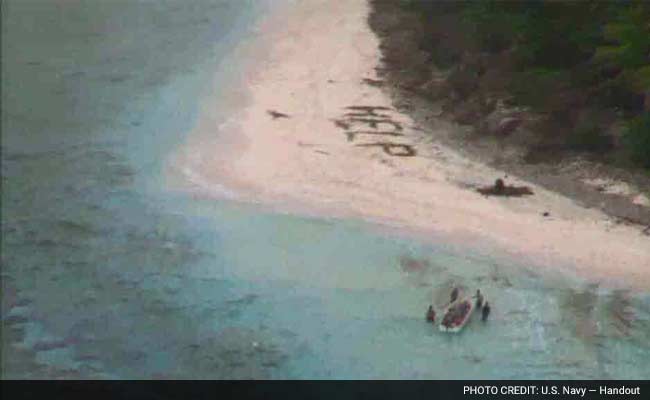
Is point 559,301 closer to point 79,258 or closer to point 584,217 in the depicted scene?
point 584,217

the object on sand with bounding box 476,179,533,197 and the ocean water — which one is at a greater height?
the ocean water

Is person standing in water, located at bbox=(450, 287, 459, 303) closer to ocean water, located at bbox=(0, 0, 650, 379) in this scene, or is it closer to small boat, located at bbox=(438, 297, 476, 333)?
small boat, located at bbox=(438, 297, 476, 333)

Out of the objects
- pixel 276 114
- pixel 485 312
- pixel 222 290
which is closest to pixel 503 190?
pixel 485 312

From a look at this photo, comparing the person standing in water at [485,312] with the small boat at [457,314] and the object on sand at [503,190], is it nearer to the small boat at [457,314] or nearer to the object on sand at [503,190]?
the small boat at [457,314]

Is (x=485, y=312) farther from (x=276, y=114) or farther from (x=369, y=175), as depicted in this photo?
(x=276, y=114)
